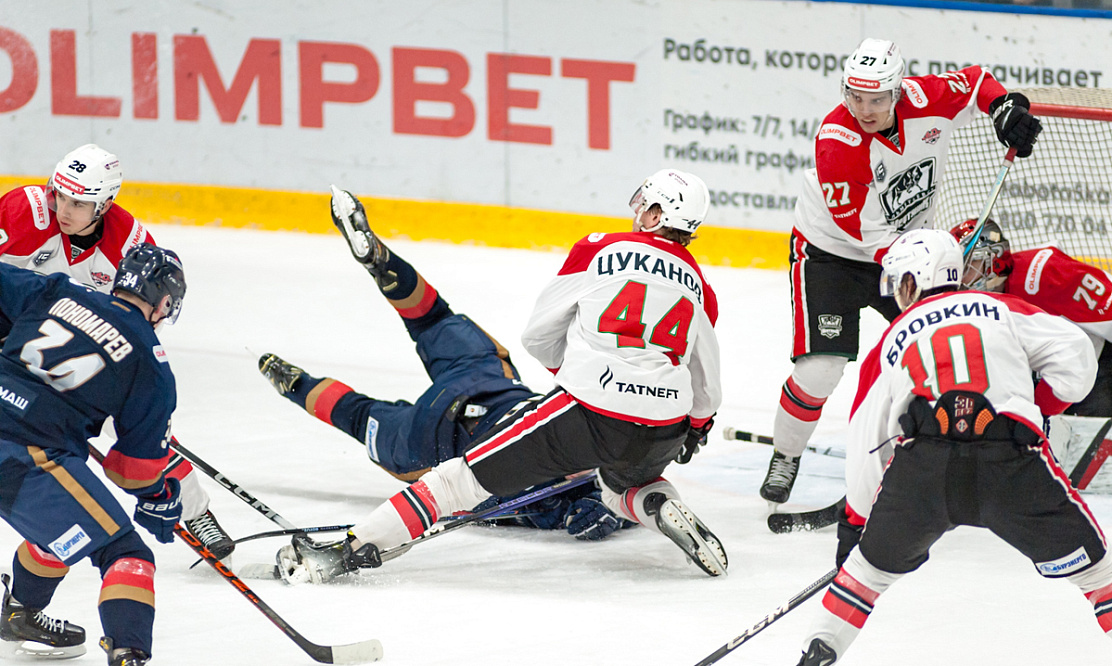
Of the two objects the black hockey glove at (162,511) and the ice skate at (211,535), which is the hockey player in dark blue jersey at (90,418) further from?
the ice skate at (211,535)

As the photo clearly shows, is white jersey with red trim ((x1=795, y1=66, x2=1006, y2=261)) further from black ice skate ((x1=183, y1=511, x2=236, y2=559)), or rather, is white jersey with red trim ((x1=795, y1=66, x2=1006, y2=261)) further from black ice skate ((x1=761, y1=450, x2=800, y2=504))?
black ice skate ((x1=183, y1=511, x2=236, y2=559))

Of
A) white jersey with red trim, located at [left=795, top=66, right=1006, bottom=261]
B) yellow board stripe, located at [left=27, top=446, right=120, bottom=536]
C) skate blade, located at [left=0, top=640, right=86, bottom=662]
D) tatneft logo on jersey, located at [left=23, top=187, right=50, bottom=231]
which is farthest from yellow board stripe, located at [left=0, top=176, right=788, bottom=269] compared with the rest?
yellow board stripe, located at [left=27, top=446, right=120, bottom=536]

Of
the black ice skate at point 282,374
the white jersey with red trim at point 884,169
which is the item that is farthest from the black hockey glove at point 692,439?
the black ice skate at point 282,374

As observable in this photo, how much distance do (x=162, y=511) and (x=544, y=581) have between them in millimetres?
1050

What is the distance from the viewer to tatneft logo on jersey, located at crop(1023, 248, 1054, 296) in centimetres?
423

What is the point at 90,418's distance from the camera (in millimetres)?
3191

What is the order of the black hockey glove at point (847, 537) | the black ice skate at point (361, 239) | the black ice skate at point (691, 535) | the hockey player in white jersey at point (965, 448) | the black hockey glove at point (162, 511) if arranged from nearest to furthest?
the hockey player in white jersey at point (965, 448) → the black hockey glove at point (847, 537) → the black hockey glove at point (162, 511) → the black ice skate at point (691, 535) → the black ice skate at point (361, 239)

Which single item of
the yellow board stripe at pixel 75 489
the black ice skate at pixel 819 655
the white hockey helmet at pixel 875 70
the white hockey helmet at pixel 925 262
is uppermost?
the white hockey helmet at pixel 875 70

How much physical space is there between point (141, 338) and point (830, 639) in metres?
1.48

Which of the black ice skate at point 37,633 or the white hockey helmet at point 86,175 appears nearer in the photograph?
the black ice skate at point 37,633

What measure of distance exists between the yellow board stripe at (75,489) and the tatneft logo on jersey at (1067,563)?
5.90 feet

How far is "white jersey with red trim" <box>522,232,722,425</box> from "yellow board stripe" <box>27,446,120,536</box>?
1.22 meters

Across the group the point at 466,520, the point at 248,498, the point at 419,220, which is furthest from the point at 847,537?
the point at 419,220

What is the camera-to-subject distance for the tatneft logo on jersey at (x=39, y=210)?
4141 millimetres
